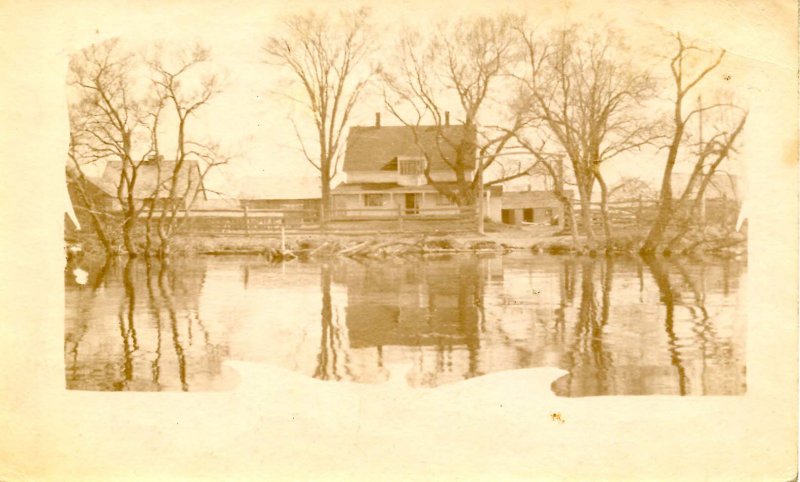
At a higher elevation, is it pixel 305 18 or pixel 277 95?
pixel 305 18

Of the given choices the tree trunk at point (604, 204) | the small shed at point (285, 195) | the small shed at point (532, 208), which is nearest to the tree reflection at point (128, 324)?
the small shed at point (285, 195)

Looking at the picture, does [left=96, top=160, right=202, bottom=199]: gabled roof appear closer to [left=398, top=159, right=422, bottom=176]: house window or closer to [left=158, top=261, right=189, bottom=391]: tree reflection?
[left=158, top=261, right=189, bottom=391]: tree reflection

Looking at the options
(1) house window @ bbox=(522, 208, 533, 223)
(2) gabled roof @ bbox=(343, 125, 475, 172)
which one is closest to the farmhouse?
(2) gabled roof @ bbox=(343, 125, 475, 172)

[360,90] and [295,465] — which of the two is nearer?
[295,465]

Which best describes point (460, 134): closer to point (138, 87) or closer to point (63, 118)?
point (138, 87)

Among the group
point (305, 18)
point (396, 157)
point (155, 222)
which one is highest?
point (305, 18)

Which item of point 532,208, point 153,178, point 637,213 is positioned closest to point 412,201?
point 532,208

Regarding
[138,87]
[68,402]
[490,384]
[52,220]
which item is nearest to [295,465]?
[490,384]

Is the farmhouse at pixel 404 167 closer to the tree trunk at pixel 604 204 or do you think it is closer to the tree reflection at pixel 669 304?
the tree trunk at pixel 604 204
